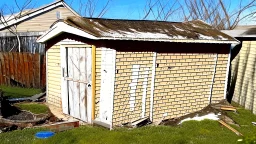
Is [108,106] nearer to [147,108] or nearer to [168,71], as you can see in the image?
[147,108]

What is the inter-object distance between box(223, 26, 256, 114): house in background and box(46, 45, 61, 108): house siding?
6.58 meters

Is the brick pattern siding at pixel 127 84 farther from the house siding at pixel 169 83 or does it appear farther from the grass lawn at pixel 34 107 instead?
the grass lawn at pixel 34 107

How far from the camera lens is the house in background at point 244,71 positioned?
9.94m

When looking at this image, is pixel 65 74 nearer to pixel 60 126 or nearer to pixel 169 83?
pixel 60 126

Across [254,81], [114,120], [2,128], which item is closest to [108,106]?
[114,120]

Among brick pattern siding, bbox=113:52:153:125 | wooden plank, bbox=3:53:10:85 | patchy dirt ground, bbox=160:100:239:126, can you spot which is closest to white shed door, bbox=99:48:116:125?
brick pattern siding, bbox=113:52:153:125

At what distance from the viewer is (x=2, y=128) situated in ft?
24.7

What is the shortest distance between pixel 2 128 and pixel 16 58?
22.6 ft

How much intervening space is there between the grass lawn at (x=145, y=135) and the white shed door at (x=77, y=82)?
0.84 m

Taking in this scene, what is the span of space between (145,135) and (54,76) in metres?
4.43

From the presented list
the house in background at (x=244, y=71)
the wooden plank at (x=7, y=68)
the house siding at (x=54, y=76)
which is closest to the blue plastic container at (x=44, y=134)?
the house siding at (x=54, y=76)

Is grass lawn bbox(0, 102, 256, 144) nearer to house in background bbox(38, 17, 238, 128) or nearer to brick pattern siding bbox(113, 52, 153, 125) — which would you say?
brick pattern siding bbox(113, 52, 153, 125)

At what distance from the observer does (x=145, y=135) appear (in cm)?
694

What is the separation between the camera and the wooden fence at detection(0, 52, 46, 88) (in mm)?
13297
